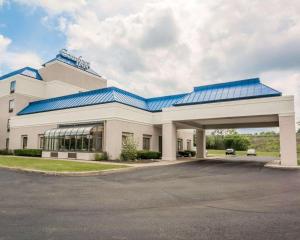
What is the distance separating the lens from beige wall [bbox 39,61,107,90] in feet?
136

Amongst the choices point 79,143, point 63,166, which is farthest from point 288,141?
point 79,143

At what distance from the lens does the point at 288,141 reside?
2106 centimetres

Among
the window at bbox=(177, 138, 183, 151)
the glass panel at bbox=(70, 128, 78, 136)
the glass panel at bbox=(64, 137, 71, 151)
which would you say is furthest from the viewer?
the window at bbox=(177, 138, 183, 151)

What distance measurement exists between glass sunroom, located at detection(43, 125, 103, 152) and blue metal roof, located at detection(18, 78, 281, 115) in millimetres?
3091

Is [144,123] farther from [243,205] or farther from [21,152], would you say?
[243,205]

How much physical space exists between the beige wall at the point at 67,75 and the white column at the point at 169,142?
22249 millimetres

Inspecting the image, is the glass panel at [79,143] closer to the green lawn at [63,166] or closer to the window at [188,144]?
the green lawn at [63,166]

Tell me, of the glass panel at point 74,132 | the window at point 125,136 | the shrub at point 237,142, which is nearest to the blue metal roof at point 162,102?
the window at point 125,136

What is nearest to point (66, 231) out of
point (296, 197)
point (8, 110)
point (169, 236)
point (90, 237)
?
point (90, 237)

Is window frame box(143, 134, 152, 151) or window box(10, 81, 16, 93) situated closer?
window frame box(143, 134, 152, 151)

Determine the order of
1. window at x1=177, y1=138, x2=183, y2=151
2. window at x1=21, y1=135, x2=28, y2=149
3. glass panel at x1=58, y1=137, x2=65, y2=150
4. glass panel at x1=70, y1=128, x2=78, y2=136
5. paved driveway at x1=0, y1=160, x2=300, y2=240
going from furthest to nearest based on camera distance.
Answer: window at x1=177, y1=138, x2=183, y2=151 → window at x1=21, y1=135, x2=28, y2=149 → glass panel at x1=58, y1=137, x2=65, y2=150 → glass panel at x1=70, y1=128, x2=78, y2=136 → paved driveway at x1=0, y1=160, x2=300, y2=240

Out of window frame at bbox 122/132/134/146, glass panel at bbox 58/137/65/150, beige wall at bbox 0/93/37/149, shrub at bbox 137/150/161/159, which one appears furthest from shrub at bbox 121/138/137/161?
beige wall at bbox 0/93/37/149

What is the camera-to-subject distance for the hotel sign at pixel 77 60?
4338cm

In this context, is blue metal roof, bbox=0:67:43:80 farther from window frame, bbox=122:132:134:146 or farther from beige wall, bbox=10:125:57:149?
window frame, bbox=122:132:134:146
